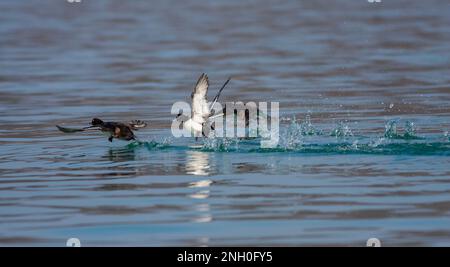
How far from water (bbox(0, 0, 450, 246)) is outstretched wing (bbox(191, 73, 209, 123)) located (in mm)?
380

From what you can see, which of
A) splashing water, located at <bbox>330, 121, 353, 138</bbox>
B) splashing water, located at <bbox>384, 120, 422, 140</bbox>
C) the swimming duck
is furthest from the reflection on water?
splashing water, located at <bbox>384, 120, 422, 140</bbox>

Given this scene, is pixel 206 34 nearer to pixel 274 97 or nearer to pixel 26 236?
pixel 274 97

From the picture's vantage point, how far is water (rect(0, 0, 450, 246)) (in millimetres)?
9047

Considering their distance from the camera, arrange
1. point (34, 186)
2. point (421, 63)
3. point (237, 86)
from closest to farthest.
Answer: point (34, 186) → point (237, 86) → point (421, 63)

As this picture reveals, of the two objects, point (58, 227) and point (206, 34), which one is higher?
point (206, 34)

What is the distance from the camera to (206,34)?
28078mm

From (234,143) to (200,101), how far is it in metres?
0.67

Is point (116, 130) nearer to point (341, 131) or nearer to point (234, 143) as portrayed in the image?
point (234, 143)

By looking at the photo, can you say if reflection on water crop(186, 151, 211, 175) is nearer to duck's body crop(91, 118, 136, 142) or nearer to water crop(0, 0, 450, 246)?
water crop(0, 0, 450, 246)

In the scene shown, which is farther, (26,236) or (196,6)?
(196,6)

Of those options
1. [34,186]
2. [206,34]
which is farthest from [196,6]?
[34,186]

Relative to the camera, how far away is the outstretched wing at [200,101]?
12430 millimetres

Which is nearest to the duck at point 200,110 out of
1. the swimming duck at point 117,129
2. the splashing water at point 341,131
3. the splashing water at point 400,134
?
the swimming duck at point 117,129

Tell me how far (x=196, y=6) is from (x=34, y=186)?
91.4ft
